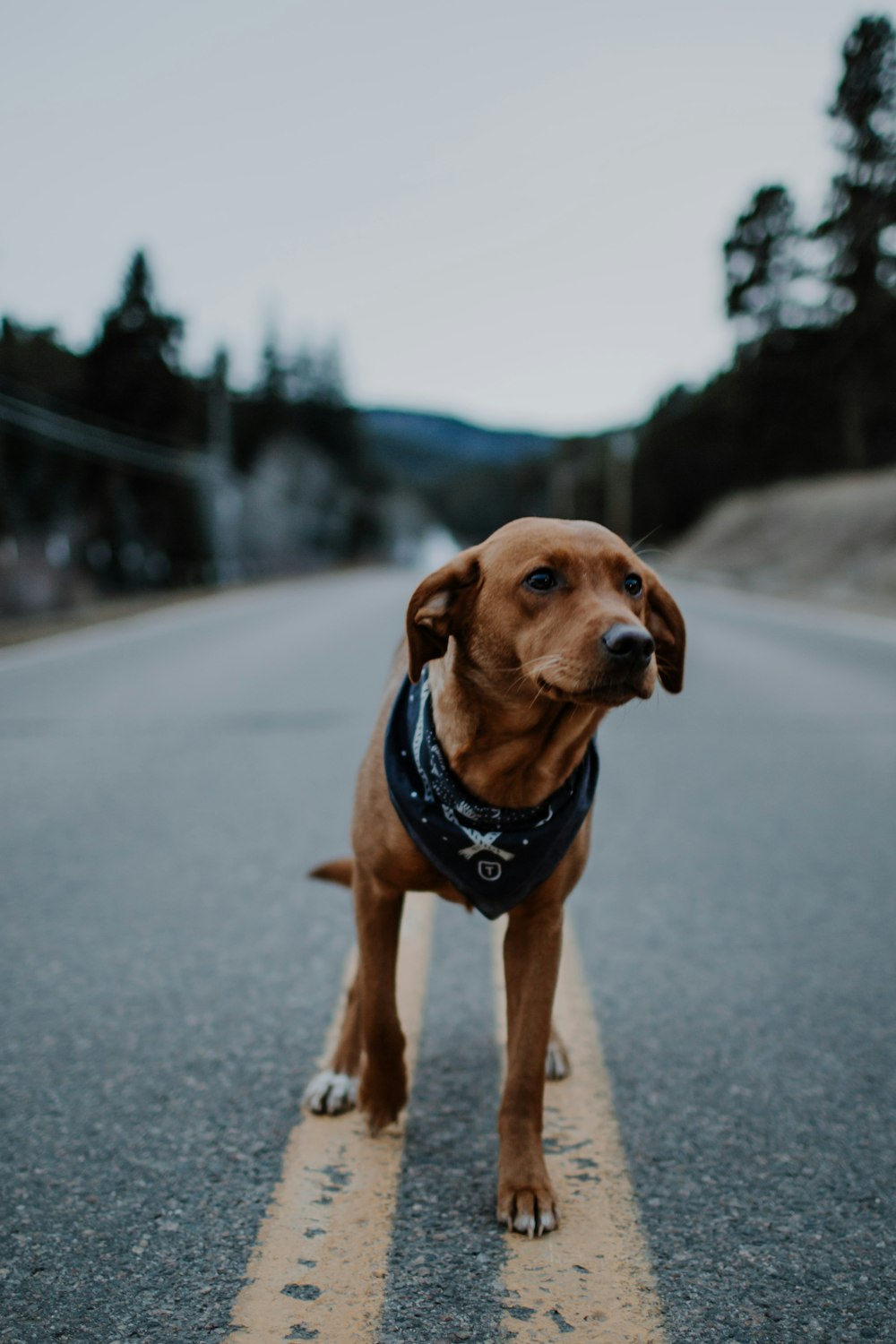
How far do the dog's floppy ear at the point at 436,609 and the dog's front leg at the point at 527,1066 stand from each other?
1.98 feet

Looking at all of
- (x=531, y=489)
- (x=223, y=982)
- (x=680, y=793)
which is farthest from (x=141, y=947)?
(x=531, y=489)

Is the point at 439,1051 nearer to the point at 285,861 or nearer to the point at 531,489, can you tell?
the point at 285,861

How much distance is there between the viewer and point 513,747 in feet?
8.64

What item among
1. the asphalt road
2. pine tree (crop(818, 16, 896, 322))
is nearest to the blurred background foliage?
pine tree (crop(818, 16, 896, 322))

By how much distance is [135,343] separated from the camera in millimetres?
51562

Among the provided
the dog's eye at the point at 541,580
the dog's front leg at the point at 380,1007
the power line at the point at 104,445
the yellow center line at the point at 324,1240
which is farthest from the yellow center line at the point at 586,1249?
the power line at the point at 104,445

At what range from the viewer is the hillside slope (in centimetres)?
3191

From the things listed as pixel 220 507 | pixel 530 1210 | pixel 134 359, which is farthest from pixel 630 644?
pixel 134 359

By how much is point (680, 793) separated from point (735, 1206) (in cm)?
426

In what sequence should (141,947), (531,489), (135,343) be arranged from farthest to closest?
(531,489) < (135,343) < (141,947)

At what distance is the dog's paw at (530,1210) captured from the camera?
2416 millimetres

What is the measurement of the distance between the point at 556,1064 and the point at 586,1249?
0.78 metres

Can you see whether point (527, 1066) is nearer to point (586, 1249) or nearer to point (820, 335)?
point (586, 1249)

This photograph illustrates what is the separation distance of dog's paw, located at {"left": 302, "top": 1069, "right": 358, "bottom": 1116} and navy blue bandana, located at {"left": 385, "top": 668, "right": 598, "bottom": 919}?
65 centimetres
